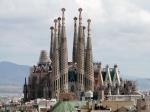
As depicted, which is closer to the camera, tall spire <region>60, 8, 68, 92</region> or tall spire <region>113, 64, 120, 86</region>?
tall spire <region>60, 8, 68, 92</region>

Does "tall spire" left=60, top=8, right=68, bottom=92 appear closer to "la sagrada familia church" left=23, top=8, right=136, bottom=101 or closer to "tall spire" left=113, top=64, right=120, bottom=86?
"la sagrada familia church" left=23, top=8, right=136, bottom=101

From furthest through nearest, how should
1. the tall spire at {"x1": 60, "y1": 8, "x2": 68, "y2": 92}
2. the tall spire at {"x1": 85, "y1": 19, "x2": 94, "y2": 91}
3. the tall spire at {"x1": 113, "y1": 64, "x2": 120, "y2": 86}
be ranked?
the tall spire at {"x1": 113, "y1": 64, "x2": 120, "y2": 86}, the tall spire at {"x1": 85, "y1": 19, "x2": 94, "y2": 91}, the tall spire at {"x1": 60, "y1": 8, "x2": 68, "y2": 92}

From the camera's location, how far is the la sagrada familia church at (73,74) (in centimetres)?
14675

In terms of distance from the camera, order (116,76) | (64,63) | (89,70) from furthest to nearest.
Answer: (116,76) → (89,70) → (64,63)

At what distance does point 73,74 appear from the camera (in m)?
152

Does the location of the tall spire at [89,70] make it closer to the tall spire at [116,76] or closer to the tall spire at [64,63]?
the tall spire at [64,63]

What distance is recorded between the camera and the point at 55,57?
145 meters

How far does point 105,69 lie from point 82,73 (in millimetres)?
12492

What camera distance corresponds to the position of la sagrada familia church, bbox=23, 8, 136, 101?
146750mm

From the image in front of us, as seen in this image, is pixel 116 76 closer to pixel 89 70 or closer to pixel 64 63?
pixel 89 70

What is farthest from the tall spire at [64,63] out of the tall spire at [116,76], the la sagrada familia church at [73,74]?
the tall spire at [116,76]

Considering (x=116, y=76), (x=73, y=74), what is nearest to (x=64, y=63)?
(x=73, y=74)

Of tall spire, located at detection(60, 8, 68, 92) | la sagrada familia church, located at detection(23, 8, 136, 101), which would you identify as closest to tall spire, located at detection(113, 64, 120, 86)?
la sagrada familia church, located at detection(23, 8, 136, 101)

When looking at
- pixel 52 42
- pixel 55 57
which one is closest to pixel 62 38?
pixel 55 57
